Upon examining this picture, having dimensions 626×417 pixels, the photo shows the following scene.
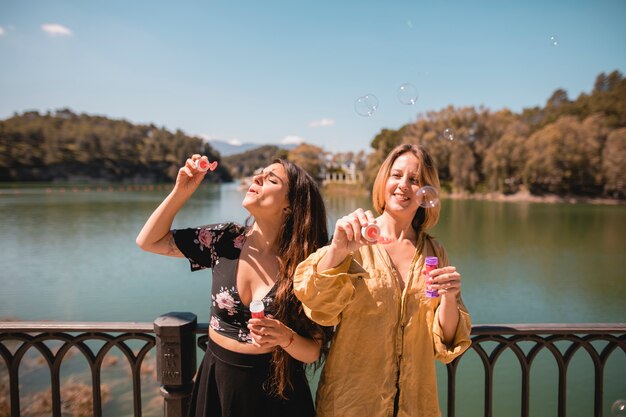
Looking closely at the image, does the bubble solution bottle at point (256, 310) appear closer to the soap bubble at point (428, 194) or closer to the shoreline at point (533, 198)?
the soap bubble at point (428, 194)

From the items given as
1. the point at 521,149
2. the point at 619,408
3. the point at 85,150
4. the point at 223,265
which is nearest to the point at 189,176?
the point at 223,265

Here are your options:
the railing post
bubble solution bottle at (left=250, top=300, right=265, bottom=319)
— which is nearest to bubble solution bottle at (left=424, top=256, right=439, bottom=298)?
bubble solution bottle at (left=250, top=300, right=265, bottom=319)

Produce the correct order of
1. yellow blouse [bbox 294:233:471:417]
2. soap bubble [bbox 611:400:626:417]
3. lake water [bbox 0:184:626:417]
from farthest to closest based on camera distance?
lake water [bbox 0:184:626:417] → soap bubble [bbox 611:400:626:417] → yellow blouse [bbox 294:233:471:417]

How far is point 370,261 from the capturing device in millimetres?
1976

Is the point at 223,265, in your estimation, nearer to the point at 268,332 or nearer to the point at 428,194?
the point at 268,332

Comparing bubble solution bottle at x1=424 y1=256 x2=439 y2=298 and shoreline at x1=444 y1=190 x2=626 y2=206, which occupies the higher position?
bubble solution bottle at x1=424 y1=256 x2=439 y2=298

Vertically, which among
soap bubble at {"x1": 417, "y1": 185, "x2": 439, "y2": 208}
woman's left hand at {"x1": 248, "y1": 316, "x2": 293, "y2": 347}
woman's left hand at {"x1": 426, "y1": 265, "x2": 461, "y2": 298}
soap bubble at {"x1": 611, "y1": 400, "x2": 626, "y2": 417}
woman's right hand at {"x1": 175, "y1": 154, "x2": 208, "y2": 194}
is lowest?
soap bubble at {"x1": 611, "y1": 400, "x2": 626, "y2": 417}

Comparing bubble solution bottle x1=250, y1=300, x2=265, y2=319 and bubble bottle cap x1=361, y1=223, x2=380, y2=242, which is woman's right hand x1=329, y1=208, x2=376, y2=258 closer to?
bubble bottle cap x1=361, y1=223, x2=380, y2=242

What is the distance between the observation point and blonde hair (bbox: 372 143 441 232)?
2.15 m

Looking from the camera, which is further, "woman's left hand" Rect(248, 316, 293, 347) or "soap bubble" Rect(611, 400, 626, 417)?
"soap bubble" Rect(611, 400, 626, 417)

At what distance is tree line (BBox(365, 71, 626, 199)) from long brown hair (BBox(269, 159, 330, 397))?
46.8 meters

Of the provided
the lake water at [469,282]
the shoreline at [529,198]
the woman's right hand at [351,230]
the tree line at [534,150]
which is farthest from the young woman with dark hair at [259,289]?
the shoreline at [529,198]

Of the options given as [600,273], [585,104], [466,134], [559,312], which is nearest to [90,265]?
[559,312]

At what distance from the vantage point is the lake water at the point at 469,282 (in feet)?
29.9
